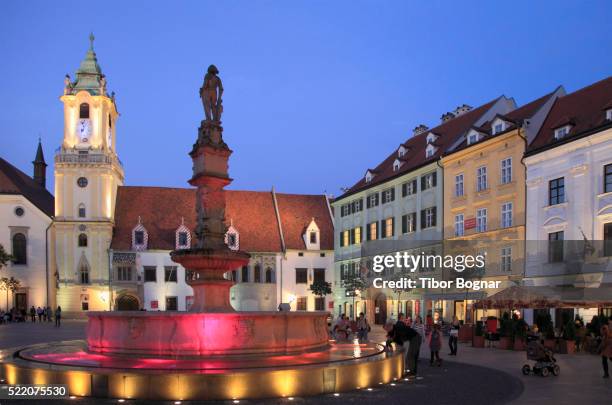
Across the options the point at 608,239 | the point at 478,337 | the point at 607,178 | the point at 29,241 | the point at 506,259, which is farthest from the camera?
the point at 29,241

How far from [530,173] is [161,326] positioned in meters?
26.9

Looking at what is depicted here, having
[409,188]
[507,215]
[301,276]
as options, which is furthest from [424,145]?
[301,276]

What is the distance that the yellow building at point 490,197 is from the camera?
125ft

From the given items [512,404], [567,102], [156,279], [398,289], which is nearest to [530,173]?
[567,102]

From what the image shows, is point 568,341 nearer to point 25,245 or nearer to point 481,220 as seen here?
point 481,220

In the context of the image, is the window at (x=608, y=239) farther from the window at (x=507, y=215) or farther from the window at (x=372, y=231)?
the window at (x=372, y=231)

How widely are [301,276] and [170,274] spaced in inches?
474

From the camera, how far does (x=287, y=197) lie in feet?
234

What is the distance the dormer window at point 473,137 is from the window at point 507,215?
5.16 metres

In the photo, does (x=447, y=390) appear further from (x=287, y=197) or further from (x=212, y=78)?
(x=287, y=197)

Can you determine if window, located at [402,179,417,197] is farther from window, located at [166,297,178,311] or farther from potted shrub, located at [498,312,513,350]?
window, located at [166,297,178,311]

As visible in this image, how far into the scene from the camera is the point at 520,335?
88.9ft

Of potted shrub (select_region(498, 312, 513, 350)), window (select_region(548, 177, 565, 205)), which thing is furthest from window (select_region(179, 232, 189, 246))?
potted shrub (select_region(498, 312, 513, 350))

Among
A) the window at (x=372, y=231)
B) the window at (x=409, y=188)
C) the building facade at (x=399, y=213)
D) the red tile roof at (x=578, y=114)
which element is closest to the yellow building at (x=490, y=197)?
the red tile roof at (x=578, y=114)
